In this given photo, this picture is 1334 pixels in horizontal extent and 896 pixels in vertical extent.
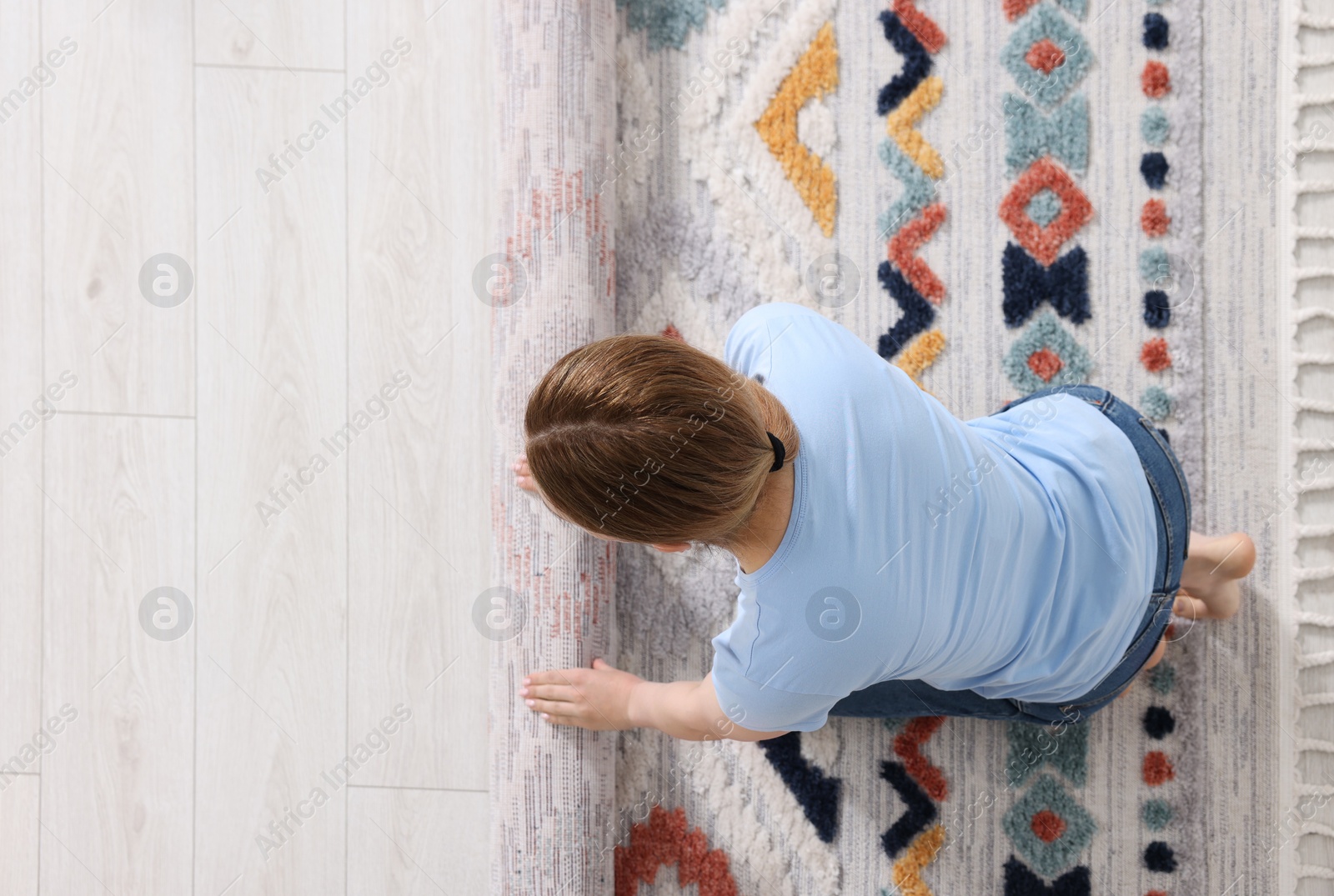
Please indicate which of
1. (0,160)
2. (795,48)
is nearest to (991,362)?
(795,48)

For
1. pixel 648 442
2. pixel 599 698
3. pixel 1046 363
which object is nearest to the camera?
pixel 648 442

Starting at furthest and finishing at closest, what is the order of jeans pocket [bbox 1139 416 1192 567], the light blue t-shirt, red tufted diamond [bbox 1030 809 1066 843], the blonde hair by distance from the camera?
red tufted diamond [bbox 1030 809 1066 843] → jeans pocket [bbox 1139 416 1192 567] → the light blue t-shirt → the blonde hair

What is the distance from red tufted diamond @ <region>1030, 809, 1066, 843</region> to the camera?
3.84ft

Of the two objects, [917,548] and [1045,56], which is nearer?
[917,548]

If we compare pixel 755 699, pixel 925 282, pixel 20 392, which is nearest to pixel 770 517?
pixel 755 699

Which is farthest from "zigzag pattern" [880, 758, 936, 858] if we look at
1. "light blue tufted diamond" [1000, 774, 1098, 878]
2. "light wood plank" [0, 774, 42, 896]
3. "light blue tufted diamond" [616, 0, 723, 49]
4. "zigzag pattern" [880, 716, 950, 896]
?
"light wood plank" [0, 774, 42, 896]

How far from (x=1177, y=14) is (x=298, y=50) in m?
1.22

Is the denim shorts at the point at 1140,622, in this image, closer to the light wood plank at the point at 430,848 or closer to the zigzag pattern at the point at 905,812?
the zigzag pattern at the point at 905,812

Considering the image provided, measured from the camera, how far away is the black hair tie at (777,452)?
64 cm

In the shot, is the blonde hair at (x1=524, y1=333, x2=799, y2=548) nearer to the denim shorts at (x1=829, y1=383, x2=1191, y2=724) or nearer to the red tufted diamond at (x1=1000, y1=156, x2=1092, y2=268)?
the denim shorts at (x1=829, y1=383, x2=1191, y2=724)

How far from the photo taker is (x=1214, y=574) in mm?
1119

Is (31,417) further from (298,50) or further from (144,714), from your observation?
(298,50)

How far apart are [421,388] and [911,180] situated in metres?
0.74

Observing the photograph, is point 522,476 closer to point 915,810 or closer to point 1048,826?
point 915,810
